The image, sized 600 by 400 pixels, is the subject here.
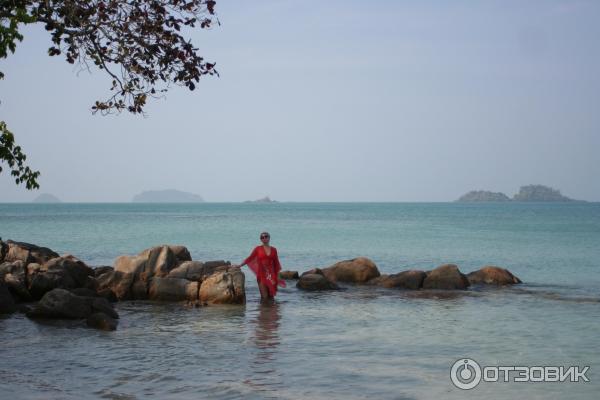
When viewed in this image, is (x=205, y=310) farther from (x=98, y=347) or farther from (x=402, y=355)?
(x=402, y=355)

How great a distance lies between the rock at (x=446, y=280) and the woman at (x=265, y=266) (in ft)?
18.7

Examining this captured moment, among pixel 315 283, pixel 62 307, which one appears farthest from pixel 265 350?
pixel 315 283

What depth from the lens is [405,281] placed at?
21812 millimetres

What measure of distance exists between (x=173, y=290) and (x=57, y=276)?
10.5 feet

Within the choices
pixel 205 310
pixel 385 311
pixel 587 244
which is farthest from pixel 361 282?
pixel 587 244

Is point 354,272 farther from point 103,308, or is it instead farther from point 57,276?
point 103,308

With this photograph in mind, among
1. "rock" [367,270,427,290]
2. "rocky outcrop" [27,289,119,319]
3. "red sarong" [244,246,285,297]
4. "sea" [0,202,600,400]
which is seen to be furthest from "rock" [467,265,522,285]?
"rocky outcrop" [27,289,119,319]

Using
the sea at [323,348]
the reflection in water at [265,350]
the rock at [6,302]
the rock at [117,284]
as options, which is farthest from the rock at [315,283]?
the rock at [6,302]

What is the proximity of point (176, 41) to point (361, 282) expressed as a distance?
584 inches

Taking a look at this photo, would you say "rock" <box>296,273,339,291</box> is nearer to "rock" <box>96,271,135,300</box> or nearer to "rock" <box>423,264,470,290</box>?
"rock" <box>423,264,470,290</box>

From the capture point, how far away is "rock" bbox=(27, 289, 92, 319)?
14.9 m

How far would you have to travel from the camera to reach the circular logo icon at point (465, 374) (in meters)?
9.93

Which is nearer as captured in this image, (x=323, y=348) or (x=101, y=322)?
(x=323, y=348)

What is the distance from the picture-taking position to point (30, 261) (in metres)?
20.1
